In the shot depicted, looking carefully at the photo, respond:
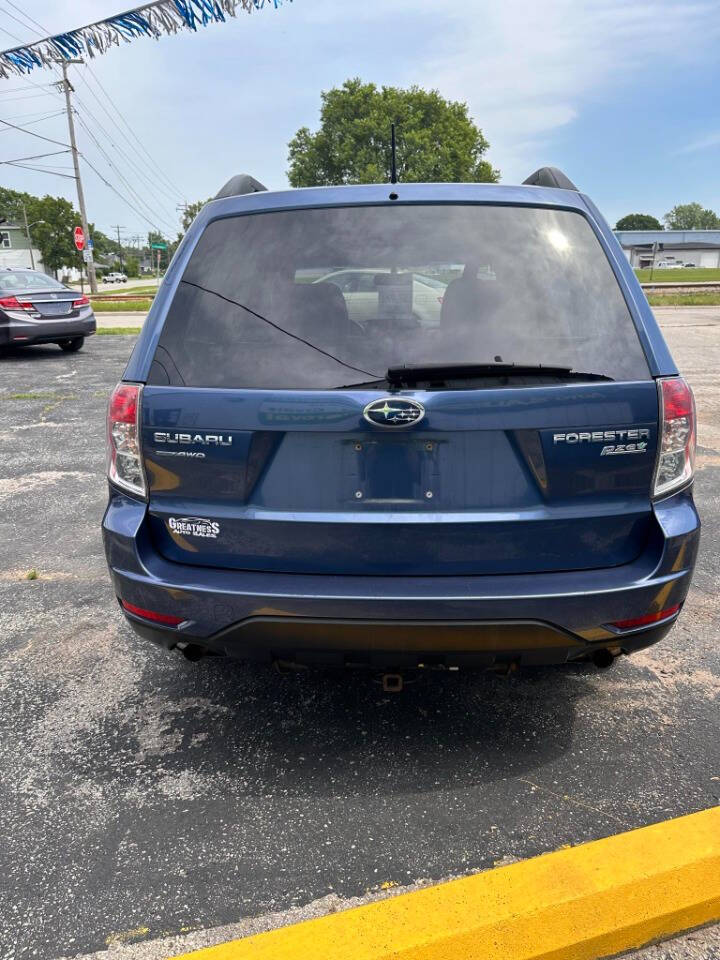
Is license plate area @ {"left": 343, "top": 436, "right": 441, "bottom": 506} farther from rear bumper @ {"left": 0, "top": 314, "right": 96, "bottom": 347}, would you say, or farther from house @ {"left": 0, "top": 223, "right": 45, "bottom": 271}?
house @ {"left": 0, "top": 223, "right": 45, "bottom": 271}

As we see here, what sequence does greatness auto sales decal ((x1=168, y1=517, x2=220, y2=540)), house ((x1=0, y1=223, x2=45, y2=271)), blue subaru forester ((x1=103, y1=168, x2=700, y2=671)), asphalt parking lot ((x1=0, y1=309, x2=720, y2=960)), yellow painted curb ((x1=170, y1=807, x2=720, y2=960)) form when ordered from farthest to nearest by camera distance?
house ((x1=0, y1=223, x2=45, y2=271)) → greatness auto sales decal ((x1=168, y1=517, x2=220, y2=540)) → blue subaru forester ((x1=103, y1=168, x2=700, y2=671)) → asphalt parking lot ((x1=0, y1=309, x2=720, y2=960)) → yellow painted curb ((x1=170, y1=807, x2=720, y2=960))

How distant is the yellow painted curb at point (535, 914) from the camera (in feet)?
5.71

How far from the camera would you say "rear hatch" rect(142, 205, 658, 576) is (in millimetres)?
2045

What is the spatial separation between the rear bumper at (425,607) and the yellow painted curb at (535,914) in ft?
1.87

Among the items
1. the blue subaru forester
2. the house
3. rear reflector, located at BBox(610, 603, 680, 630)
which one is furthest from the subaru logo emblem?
the house

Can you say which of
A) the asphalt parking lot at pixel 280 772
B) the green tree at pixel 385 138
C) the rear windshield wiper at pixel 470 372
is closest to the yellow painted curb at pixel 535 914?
the asphalt parking lot at pixel 280 772

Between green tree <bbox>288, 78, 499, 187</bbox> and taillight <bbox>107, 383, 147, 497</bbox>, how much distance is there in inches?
2432

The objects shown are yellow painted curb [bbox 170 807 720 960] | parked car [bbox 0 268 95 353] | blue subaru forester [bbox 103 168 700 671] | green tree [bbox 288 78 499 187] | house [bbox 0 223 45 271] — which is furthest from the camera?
house [bbox 0 223 45 271]

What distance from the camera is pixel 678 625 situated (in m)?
3.41

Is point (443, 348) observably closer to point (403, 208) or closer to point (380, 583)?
point (403, 208)

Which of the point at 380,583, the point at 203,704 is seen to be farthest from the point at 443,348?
the point at 203,704

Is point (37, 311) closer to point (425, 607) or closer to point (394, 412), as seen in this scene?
point (394, 412)

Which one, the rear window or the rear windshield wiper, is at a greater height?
the rear window

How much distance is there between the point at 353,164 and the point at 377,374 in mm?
65746
